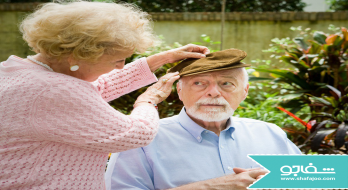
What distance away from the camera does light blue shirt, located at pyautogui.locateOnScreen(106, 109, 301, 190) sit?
184 centimetres

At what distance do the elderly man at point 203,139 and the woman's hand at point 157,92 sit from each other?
0.52 feet

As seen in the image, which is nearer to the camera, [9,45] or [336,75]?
[336,75]

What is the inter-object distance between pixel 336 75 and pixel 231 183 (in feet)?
7.85

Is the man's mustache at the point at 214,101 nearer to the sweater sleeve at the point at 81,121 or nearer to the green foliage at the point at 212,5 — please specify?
the sweater sleeve at the point at 81,121

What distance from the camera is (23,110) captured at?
4.23ft

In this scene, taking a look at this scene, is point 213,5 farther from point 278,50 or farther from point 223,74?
point 223,74

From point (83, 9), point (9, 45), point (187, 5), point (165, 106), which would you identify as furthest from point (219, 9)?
point (83, 9)

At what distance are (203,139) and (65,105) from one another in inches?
37.4

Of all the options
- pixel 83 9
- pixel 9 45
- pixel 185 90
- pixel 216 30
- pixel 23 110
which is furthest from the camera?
pixel 9 45

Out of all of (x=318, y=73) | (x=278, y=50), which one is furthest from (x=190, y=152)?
(x=278, y=50)

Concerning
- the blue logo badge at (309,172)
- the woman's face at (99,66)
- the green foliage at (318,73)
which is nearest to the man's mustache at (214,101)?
the blue logo badge at (309,172)

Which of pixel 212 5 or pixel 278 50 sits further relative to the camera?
pixel 212 5

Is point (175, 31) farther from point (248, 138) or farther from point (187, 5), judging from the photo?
point (248, 138)

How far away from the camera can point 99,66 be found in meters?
1.46
